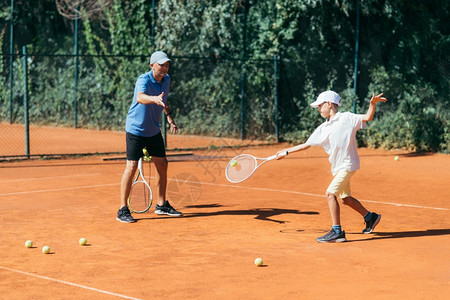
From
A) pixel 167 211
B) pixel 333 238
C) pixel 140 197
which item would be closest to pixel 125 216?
pixel 167 211

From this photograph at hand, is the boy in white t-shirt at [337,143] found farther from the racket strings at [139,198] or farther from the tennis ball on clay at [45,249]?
the racket strings at [139,198]

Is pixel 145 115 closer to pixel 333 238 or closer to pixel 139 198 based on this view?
pixel 139 198

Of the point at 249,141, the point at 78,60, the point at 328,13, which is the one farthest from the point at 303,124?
the point at 78,60

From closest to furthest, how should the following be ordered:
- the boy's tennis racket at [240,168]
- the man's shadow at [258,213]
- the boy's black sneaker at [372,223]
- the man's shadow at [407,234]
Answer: the man's shadow at [407,234] < the boy's black sneaker at [372,223] < the boy's tennis racket at [240,168] < the man's shadow at [258,213]

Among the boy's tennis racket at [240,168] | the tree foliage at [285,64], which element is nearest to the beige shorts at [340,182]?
the boy's tennis racket at [240,168]

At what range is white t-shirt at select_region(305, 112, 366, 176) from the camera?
735cm

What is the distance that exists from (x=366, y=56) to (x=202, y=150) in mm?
4716

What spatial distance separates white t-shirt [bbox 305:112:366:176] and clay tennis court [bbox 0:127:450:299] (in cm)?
79

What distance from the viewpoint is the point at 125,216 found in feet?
28.0

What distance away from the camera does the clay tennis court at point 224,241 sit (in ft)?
18.9

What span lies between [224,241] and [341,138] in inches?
60.3

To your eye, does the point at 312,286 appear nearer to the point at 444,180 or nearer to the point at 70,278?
the point at 70,278

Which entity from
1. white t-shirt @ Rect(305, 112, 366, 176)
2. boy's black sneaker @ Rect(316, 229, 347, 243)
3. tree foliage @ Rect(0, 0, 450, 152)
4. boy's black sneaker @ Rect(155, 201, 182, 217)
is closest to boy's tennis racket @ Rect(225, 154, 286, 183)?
white t-shirt @ Rect(305, 112, 366, 176)

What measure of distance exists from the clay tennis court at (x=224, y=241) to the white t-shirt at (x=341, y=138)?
791mm
